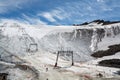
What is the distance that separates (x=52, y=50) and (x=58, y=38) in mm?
10386

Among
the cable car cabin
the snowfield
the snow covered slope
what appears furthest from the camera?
the snow covered slope

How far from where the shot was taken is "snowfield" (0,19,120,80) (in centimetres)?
4653

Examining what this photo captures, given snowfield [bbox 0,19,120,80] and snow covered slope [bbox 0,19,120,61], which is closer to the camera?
snowfield [bbox 0,19,120,80]

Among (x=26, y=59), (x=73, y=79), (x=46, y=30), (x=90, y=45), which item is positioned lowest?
(x=73, y=79)

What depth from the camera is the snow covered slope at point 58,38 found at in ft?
224

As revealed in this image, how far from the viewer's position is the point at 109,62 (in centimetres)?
6397

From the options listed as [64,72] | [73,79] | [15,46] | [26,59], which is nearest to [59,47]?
[15,46]

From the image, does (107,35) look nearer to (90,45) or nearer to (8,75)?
(90,45)

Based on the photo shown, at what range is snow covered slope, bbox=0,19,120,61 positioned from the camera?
68375mm

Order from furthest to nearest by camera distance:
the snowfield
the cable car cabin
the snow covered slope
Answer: the snow covered slope
the cable car cabin
the snowfield

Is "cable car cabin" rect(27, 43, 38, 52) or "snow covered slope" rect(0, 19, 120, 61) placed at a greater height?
"snow covered slope" rect(0, 19, 120, 61)

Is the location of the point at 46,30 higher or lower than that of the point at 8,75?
higher

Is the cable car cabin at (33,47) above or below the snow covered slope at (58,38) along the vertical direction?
below

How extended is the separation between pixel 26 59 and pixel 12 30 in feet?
64.4
